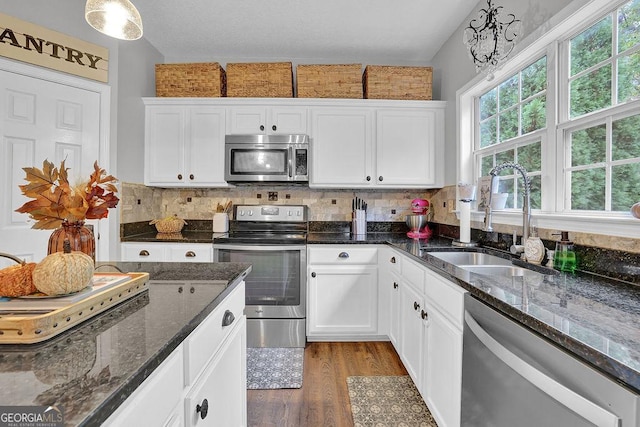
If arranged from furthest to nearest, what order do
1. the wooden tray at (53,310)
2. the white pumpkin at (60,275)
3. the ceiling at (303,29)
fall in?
the ceiling at (303,29)
the white pumpkin at (60,275)
the wooden tray at (53,310)

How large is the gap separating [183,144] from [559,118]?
285 cm

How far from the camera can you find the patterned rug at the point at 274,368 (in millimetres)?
2139

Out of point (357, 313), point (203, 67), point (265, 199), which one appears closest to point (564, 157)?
point (357, 313)

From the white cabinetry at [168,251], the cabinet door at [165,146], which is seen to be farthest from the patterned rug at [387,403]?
the cabinet door at [165,146]

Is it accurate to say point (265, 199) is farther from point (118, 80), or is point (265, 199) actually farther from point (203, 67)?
point (118, 80)

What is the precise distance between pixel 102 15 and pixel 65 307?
3.87ft

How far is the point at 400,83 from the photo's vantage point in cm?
296

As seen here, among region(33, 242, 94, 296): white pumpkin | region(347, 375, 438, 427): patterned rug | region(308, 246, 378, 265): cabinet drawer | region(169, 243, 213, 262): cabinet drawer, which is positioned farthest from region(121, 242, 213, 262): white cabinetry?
region(33, 242, 94, 296): white pumpkin

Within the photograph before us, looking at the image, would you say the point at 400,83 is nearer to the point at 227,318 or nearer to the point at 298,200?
the point at 298,200

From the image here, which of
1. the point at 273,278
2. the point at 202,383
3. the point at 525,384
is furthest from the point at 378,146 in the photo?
the point at 202,383

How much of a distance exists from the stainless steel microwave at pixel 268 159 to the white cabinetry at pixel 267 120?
0.08 metres

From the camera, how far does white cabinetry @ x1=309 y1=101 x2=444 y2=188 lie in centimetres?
296

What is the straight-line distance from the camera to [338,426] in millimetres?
1750

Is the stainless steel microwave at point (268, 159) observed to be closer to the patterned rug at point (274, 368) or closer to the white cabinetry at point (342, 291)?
the white cabinetry at point (342, 291)
